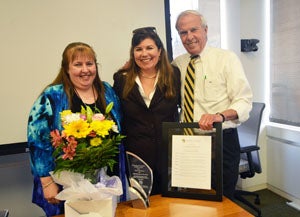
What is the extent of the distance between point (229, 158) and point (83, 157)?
1.10 metres

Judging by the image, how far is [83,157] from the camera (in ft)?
3.37

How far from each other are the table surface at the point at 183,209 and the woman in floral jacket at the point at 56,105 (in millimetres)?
378

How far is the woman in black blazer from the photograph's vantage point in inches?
65.2

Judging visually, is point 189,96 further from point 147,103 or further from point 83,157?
point 83,157

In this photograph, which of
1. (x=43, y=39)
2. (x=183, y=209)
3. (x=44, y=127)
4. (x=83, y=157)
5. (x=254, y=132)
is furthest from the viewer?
(x=254, y=132)

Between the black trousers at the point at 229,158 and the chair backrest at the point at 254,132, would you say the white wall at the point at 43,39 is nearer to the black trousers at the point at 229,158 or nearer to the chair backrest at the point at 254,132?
the black trousers at the point at 229,158

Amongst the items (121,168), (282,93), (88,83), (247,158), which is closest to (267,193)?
(247,158)

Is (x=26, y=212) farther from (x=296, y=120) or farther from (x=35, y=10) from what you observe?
(x=296, y=120)

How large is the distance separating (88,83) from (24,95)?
0.94 metres

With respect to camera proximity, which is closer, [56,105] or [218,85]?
[56,105]

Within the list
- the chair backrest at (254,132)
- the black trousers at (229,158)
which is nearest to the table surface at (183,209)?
the black trousers at (229,158)

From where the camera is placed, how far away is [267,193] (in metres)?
3.38

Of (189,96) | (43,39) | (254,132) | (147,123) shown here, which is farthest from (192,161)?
(254,132)

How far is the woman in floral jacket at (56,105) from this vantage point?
1438 mm
